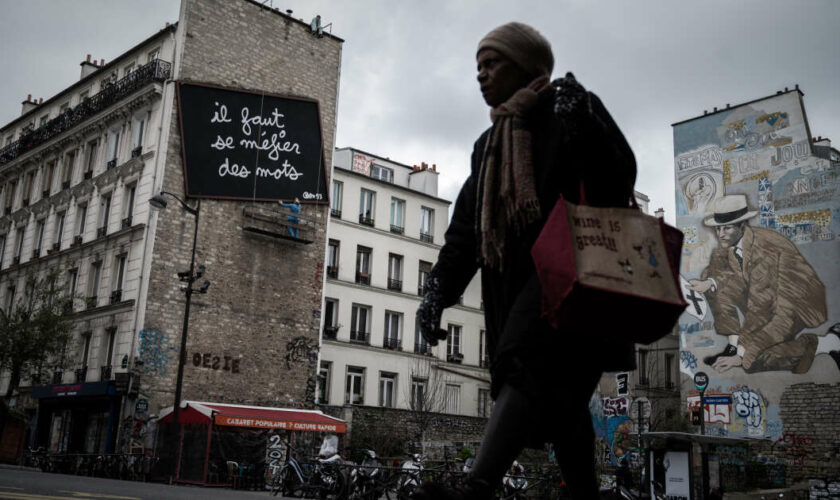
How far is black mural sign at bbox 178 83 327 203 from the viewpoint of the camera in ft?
96.7

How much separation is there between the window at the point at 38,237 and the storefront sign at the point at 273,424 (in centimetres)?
1744

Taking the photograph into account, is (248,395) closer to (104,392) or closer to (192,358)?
(192,358)


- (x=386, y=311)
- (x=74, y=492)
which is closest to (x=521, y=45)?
(x=74, y=492)

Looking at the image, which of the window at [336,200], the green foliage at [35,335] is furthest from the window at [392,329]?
the green foliage at [35,335]

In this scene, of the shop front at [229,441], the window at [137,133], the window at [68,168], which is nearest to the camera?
the shop front at [229,441]

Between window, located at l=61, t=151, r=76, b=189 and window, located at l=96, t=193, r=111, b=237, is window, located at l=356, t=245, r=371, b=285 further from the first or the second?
window, located at l=61, t=151, r=76, b=189

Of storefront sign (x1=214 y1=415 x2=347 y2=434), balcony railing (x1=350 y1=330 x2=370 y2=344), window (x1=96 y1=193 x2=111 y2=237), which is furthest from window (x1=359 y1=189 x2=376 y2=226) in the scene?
storefront sign (x1=214 y1=415 x2=347 y2=434)

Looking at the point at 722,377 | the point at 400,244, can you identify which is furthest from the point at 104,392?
the point at 722,377

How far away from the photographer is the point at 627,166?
2449 mm

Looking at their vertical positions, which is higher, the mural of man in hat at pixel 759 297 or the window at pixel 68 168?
the window at pixel 68 168

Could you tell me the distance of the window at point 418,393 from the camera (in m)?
37.1

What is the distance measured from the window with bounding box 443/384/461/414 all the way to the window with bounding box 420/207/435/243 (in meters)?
7.31

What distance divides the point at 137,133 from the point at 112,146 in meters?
2.11

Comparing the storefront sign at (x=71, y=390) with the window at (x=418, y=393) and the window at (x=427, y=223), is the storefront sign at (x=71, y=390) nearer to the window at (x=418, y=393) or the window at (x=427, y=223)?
the window at (x=418, y=393)
